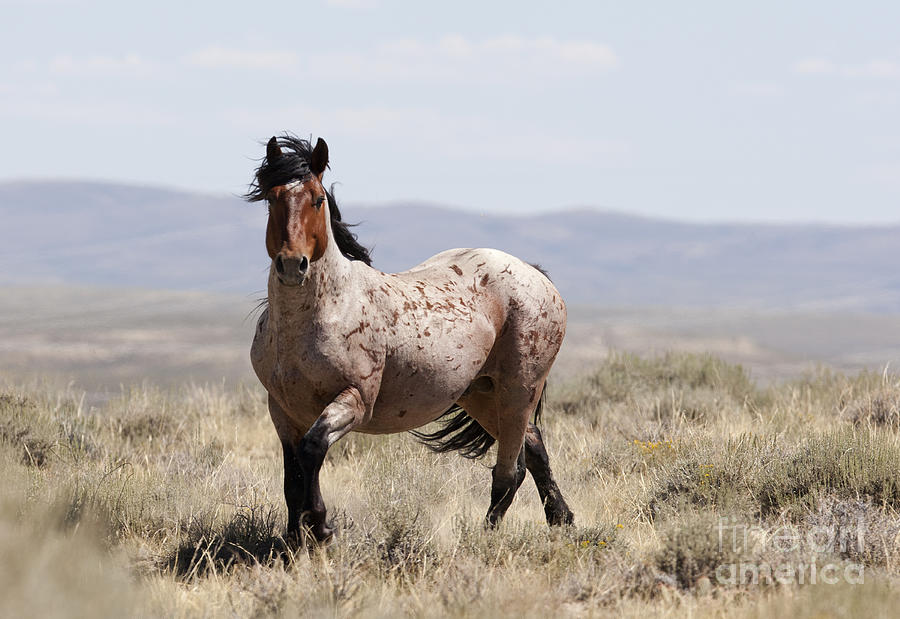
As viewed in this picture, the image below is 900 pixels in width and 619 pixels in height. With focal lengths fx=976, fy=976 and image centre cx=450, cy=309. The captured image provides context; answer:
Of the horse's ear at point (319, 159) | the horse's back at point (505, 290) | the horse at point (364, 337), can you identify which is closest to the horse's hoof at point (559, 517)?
the horse at point (364, 337)

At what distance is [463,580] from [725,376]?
9.58m

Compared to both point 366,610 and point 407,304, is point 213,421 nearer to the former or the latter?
point 407,304

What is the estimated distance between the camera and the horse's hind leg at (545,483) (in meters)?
7.00

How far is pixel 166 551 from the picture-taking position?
6.01m

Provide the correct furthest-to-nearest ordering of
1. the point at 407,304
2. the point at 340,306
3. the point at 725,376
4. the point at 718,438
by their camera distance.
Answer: the point at 725,376 < the point at 718,438 < the point at 407,304 < the point at 340,306

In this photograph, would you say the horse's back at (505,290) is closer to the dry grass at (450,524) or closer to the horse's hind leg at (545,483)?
the horse's hind leg at (545,483)

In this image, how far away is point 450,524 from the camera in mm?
6828

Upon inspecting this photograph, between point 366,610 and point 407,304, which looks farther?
point 407,304

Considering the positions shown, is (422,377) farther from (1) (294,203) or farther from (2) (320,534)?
(1) (294,203)

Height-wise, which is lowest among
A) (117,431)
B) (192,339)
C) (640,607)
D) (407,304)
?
(192,339)

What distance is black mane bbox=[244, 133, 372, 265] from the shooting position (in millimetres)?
5230

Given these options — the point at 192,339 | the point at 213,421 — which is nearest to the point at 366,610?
the point at 213,421

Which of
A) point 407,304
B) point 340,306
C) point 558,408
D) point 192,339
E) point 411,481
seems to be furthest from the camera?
point 192,339

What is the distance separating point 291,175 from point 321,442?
143 centimetres
